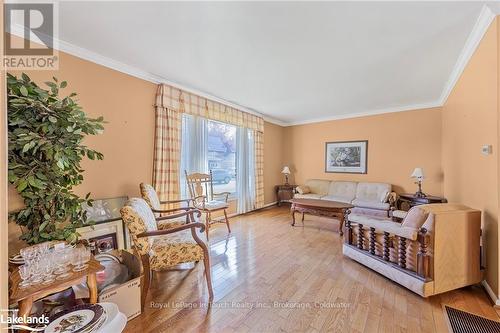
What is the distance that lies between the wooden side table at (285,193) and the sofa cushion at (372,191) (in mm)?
1684

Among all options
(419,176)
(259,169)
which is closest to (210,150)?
(259,169)

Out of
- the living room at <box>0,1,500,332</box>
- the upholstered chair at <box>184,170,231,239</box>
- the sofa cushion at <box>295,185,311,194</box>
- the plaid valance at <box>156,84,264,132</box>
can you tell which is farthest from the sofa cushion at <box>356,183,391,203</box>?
the upholstered chair at <box>184,170,231,239</box>

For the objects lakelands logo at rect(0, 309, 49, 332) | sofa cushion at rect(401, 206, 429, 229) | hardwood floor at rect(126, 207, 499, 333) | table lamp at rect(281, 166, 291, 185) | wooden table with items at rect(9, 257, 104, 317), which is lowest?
hardwood floor at rect(126, 207, 499, 333)

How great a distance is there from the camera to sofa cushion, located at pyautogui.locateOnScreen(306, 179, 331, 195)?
17.3ft

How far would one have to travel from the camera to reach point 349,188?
194 inches

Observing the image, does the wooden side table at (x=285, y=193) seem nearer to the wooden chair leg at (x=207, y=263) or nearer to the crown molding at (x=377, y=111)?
the crown molding at (x=377, y=111)

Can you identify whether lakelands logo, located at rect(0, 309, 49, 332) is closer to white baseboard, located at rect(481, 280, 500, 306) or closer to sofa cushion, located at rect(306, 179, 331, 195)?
white baseboard, located at rect(481, 280, 500, 306)

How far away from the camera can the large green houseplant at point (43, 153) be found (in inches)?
50.8

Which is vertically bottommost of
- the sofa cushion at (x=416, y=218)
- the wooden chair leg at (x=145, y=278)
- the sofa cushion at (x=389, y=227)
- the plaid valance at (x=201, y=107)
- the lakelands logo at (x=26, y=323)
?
the wooden chair leg at (x=145, y=278)

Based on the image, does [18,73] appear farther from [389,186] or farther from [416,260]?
[389,186]

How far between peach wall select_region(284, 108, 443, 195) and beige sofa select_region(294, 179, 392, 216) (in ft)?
1.05

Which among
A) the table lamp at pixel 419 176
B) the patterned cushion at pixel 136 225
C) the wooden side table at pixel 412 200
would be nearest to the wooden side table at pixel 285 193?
the wooden side table at pixel 412 200

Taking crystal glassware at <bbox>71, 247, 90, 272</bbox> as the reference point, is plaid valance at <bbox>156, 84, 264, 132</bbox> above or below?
above

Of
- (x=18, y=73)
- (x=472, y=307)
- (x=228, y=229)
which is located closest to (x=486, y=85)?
(x=472, y=307)
